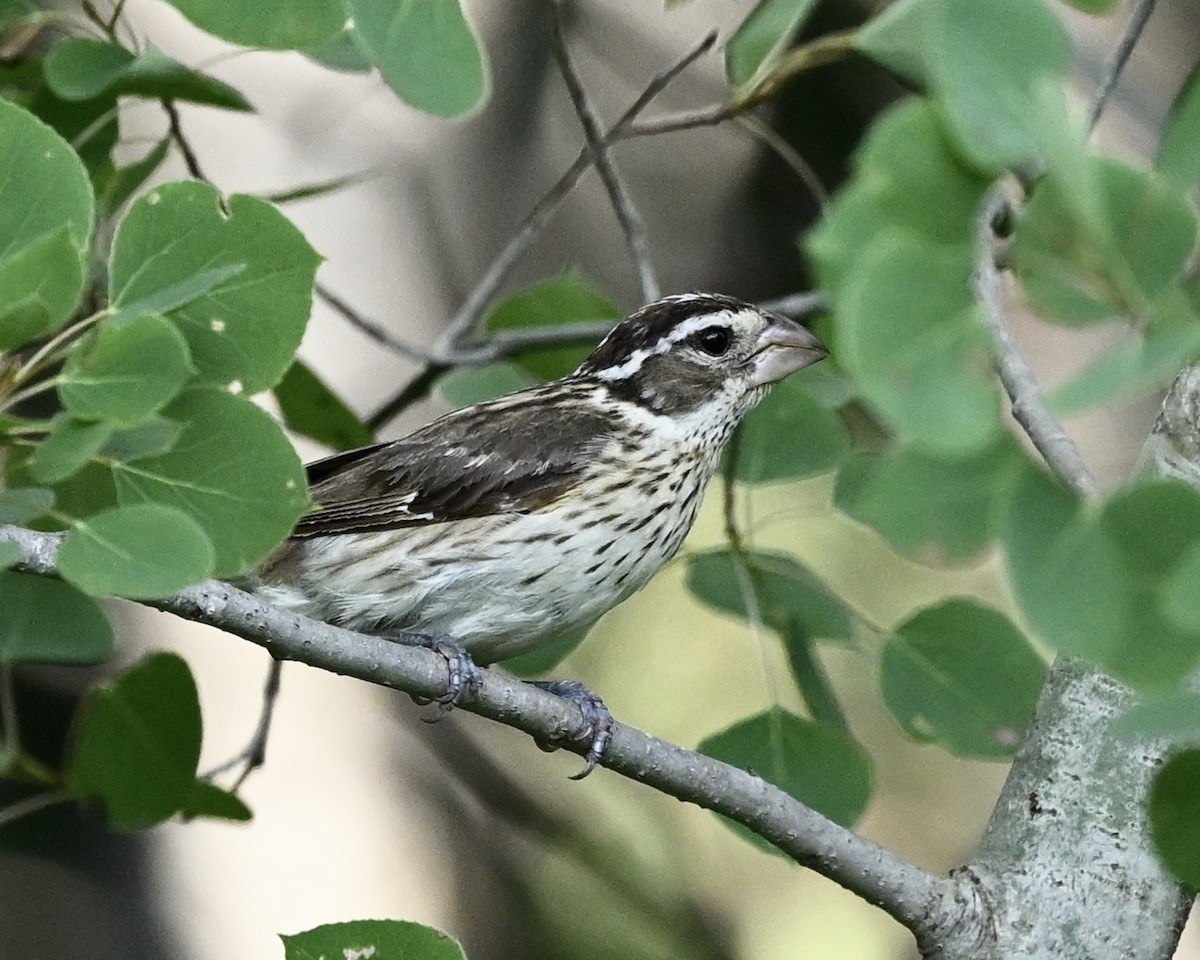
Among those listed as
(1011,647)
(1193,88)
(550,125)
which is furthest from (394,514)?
(550,125)

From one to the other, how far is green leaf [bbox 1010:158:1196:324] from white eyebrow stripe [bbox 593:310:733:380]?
252cm

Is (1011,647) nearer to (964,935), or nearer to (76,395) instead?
(964,935)

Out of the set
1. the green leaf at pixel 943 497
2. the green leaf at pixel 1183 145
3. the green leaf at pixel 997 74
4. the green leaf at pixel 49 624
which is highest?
the green leaf at pixel 997 74

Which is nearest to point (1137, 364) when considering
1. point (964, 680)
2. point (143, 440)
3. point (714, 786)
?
point (143, 440)

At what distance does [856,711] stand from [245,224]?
14.1ft

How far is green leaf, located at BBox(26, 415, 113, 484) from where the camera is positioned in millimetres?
1913

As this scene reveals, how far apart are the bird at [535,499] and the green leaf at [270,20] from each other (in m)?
1.37

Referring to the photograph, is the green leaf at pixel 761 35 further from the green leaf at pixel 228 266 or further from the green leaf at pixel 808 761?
the green leaf at pixel 808 761

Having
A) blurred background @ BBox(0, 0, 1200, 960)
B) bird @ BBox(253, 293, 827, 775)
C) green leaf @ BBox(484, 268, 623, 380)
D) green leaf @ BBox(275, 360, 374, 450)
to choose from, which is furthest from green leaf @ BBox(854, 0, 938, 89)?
blurred background @ BBox(0, 0, 1200, 960)

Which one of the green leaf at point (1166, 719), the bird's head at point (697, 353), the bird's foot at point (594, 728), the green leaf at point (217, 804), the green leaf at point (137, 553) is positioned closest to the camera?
the green leaf at point (1166, 719)

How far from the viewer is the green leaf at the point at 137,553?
5.72 ft

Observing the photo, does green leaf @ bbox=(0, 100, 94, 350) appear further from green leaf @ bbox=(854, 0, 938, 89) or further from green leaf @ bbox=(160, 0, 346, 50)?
green leaf @ bbox=(854, 0, 938, 89)

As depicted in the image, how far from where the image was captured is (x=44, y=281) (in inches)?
73.7

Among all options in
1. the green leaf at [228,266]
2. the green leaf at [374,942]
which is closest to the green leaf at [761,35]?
the green leaf at [228,266]
